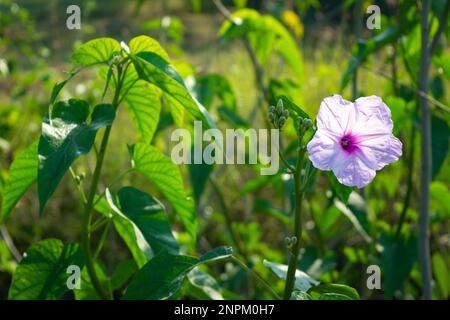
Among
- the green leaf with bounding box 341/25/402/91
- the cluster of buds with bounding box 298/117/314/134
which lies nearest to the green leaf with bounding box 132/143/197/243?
the cluster of buds with bounding box 298/117/314/134

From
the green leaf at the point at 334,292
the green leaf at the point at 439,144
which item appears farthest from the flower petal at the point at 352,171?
the green leaf at the point at 439,144

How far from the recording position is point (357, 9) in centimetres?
166

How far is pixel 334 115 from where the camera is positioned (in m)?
0.87

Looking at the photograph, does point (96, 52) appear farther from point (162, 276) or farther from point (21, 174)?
point (162, 276)

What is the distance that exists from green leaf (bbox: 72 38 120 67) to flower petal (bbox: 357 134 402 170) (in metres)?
0.36

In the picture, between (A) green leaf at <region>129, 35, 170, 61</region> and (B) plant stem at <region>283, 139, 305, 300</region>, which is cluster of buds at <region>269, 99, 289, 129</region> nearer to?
(B) plant stem at <region>283, 139, 305, 300</region>

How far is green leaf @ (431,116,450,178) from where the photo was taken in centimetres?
147

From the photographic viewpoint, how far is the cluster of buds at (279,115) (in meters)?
0.86

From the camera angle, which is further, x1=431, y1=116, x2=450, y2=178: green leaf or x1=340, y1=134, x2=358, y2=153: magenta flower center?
x1=431, y1=116, x2=450, y2=178: green leaf

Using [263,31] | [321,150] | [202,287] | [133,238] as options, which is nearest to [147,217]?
[133,238]

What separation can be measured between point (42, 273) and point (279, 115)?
0.48 metres

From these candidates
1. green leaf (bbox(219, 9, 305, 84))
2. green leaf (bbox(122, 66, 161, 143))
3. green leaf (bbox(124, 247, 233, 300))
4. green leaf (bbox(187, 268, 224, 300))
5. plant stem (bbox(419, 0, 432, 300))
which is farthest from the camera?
green leaf (bbox(219, 9, 305, 84))

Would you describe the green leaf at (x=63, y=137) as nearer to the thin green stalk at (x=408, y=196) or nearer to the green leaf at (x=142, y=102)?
the green leaf at (x=142, y=102)
